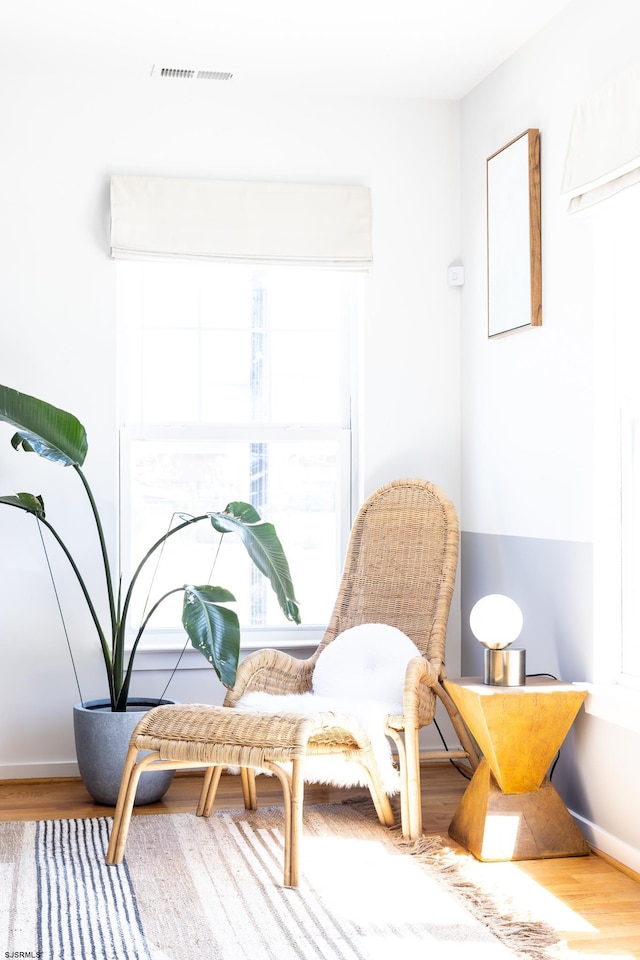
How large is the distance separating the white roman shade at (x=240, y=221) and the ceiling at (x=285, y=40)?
1.34 ft

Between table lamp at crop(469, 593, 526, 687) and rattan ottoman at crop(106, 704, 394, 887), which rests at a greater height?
table lamp at crop(469, 593, 526, 687)

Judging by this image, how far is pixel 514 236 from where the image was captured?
356 cm

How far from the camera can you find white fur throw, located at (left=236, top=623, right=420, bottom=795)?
3027 mm

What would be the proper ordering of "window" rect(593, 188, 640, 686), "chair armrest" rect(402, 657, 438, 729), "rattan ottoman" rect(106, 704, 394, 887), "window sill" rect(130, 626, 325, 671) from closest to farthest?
"rattan ottoman" rect(106, 704, 394, 887), "window" rect(593, 188, 640, 686), "chair armrest" rect(402, 657, 438, 729), "window sill" rect(130, 626, 325, 671)

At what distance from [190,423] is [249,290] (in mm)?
583

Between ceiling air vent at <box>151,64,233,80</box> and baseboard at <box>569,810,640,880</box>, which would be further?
ceiling air vent at <box>151,64,233,80</box>

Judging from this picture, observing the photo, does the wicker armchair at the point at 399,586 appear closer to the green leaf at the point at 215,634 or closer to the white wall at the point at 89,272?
the green leaf at the point at 215,634

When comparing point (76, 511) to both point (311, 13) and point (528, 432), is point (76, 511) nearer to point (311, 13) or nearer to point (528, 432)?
point (528, 432)

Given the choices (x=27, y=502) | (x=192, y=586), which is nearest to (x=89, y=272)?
(x=27, y=502)

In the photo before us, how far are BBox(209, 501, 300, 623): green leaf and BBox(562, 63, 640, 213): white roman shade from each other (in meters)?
1.39

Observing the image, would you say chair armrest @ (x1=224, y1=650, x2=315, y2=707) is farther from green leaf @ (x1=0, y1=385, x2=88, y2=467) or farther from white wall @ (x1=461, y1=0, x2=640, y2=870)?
green leaf @ (x1=0, y1=385, x2=88, y2=467)

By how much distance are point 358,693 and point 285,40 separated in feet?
7.36

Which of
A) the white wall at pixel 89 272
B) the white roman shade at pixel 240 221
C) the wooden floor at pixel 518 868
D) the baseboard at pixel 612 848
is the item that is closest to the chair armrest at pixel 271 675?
Result: the wooden floor at pixel 518 868

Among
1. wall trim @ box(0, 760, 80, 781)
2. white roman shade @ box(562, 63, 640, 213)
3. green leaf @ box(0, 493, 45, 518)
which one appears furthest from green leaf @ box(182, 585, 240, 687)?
white roman shade @ box(562, 63, 640, 213)
